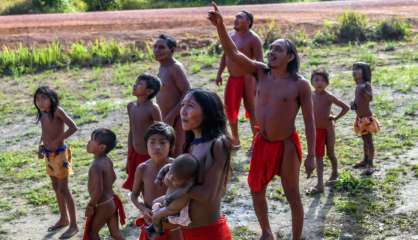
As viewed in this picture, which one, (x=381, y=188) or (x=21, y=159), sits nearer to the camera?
(x=381, y=188)

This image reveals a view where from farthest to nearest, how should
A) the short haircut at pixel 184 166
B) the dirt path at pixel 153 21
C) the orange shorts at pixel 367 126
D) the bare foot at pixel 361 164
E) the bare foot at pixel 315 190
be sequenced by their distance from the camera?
the dirt path at pixel 153 21 → the bare foot at pixel 361 164 → the orange shorts at pixel 367 126 → the bare foot at pixel 315 190 → the short haircut at pixel 184 166

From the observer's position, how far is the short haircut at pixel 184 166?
154 inches

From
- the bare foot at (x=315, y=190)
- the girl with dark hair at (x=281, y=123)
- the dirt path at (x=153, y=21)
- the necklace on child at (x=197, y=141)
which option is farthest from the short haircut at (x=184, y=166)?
the dirt path at (x=153, y=21)

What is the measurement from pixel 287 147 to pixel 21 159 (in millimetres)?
3868

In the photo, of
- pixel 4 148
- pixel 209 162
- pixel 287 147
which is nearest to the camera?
pixel 209 162

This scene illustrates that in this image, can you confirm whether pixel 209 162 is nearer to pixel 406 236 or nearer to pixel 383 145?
pixel 406 236

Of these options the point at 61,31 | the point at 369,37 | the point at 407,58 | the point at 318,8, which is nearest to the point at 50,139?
the point at 407,58

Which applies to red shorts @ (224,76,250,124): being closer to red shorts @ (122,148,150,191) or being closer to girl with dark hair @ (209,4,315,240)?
red shorts @ (122,148,150,191)

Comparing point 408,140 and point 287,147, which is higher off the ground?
point 287,147

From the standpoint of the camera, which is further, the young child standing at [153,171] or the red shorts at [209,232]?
the young child standing at [153,171]

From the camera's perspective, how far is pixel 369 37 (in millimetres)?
14508

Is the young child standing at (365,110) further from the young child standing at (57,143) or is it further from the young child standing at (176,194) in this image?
the young child standing at (176,194)

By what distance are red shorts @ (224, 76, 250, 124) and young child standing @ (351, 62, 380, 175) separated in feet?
4.12

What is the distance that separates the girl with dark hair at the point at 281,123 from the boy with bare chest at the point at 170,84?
114 cm
